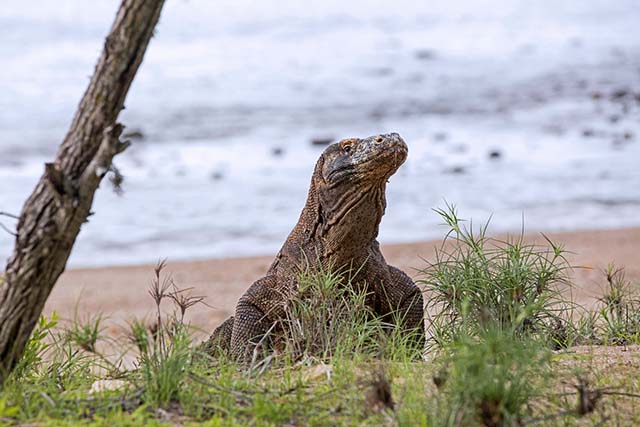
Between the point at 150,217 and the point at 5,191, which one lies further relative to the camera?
the point at 5,191

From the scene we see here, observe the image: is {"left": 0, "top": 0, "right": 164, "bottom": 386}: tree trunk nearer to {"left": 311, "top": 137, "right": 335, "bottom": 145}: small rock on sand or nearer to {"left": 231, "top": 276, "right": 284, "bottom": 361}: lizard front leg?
{"left": 231, "top": 276, "right": 284, "bottom": 361}: lizard front leg

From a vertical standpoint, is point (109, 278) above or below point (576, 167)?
below

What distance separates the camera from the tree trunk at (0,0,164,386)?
415cm

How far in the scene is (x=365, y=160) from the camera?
606 centimetres

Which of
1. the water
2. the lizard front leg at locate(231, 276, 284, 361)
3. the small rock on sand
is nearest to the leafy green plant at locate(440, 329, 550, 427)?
the lizard front leg at locate(231, 276, 284, 361)

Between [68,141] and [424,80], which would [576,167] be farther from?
[68,141]

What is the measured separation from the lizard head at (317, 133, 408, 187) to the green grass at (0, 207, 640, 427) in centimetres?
54

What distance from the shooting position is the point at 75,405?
4.29 meters

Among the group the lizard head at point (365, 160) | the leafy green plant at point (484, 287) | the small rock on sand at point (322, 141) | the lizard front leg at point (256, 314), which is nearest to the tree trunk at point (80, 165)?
the leafy green plant at point (484, 287)

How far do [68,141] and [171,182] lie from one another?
12589 mm

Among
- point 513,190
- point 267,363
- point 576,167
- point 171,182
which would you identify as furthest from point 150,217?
point 267,363

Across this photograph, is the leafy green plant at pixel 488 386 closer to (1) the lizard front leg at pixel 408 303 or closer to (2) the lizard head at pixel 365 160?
(2) the lizard head at pixel 365 160

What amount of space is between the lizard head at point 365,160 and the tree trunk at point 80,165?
2.07m

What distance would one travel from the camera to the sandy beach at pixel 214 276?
10.9 m
